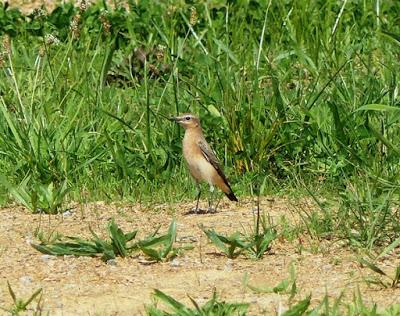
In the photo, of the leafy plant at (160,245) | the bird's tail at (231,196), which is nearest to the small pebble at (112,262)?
the leafy plant at (160,245)

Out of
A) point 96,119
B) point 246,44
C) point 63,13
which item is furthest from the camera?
point 63,13

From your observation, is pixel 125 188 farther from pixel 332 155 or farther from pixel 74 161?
pixel 332 155

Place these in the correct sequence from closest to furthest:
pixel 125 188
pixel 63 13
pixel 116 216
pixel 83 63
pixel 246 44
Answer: pixel 116 216 < pixel 125 188 < pixel 83 63 < pixel 246 44 < pixel 63 13

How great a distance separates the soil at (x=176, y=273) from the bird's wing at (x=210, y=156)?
0.96 m

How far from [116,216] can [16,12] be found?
15.8ft

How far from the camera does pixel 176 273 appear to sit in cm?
638

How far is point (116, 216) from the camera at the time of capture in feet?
25.1

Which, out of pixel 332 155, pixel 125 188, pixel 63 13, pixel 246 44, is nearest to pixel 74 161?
pixel 125 188

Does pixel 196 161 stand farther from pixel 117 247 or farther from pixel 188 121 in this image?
pixel 117 247

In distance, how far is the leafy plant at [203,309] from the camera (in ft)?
18.4

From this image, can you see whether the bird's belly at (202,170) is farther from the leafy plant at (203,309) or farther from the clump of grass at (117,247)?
the leafy plant at (203,309)

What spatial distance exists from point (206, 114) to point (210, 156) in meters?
0.66

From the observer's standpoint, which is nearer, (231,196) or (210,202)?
(210,202)

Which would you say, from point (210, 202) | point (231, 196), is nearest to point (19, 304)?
point (210, 202)
